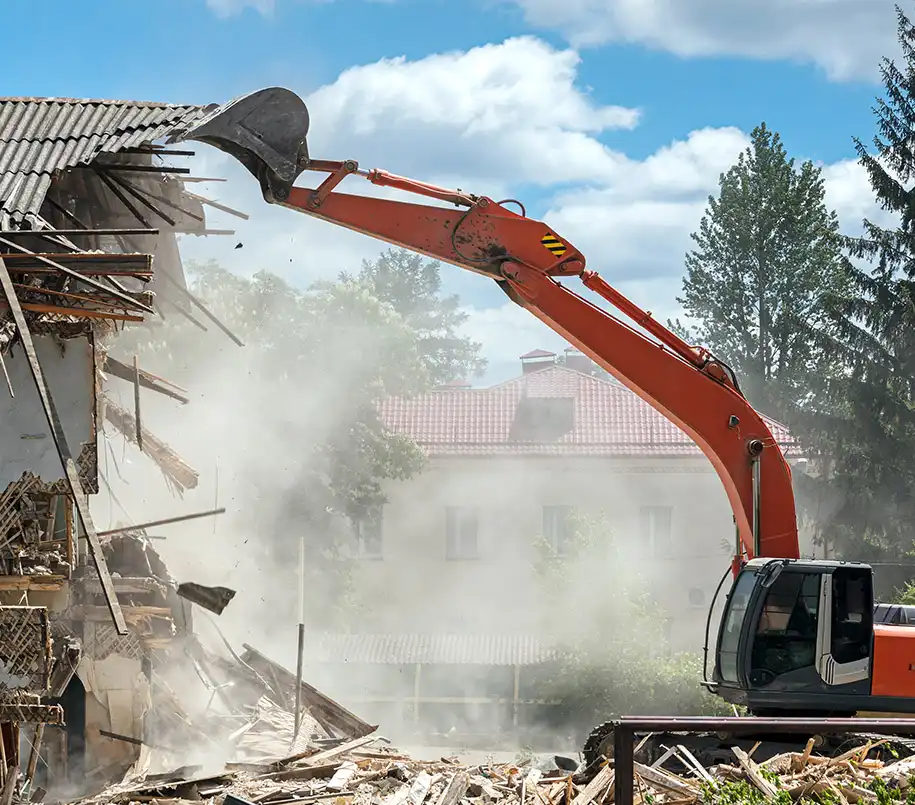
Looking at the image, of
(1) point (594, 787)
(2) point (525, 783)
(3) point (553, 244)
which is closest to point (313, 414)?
(3) point (553, 244)

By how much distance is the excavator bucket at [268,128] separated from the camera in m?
12.1

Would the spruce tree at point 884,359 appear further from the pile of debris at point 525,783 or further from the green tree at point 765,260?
the pile of debris at point 525,783

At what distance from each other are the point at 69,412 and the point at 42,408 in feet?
0.92

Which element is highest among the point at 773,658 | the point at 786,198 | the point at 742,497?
the point at 786,198

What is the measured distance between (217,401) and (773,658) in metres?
19.3

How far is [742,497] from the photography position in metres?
11.9

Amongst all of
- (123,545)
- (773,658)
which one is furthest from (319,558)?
(773,658)

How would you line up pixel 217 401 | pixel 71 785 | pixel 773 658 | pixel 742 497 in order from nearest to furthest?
pixel 773 658 < pixel 742 497 < pixel 71 785 < pixel 217 401

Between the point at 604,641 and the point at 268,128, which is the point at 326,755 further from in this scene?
the point at 604,641

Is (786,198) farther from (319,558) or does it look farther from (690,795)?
(690,795)

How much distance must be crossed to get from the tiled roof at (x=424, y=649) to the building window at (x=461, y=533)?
3.61m

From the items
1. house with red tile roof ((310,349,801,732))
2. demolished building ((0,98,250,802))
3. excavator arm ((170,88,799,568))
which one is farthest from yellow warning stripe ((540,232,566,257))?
house with red tile roof ((310,349,801,732))

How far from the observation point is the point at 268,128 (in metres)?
12.1

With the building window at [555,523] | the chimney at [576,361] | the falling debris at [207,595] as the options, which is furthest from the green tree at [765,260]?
the falling debris at [207,595]
